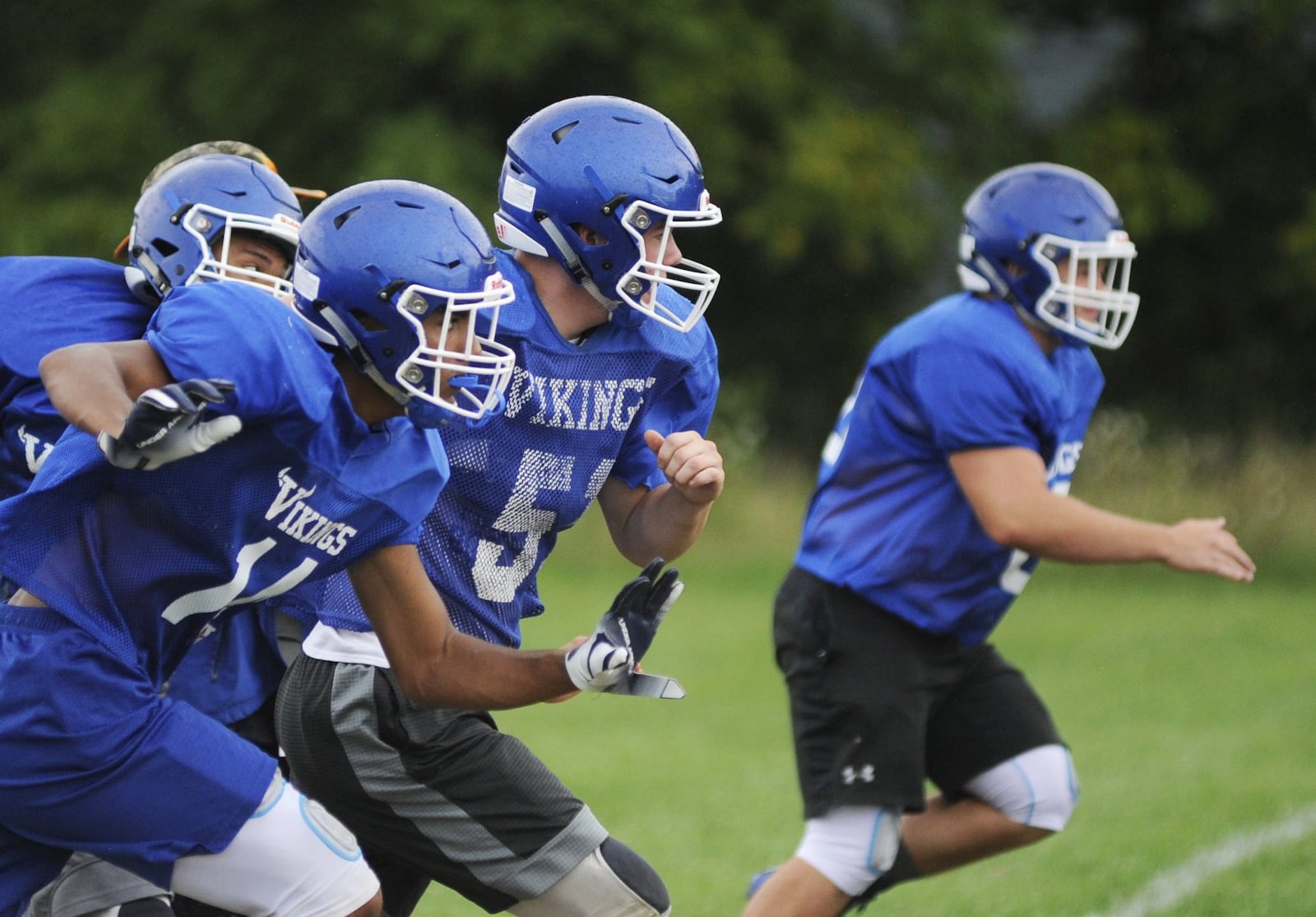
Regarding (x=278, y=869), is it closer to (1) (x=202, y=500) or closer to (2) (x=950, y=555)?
(1) (x=202, y=500)

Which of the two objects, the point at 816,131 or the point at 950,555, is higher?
the point at 950,555

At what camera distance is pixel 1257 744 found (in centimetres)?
735

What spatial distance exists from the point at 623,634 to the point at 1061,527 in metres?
1.41

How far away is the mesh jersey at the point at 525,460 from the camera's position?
3.40 m

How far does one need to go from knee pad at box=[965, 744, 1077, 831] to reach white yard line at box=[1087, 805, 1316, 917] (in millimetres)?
809

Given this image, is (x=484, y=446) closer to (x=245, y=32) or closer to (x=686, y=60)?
(x=686, y=60)

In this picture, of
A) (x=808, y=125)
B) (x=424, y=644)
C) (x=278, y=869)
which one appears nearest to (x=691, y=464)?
(x=424, y=644)

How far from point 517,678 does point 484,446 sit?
1.80ft

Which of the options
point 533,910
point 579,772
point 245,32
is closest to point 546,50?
point 245,32

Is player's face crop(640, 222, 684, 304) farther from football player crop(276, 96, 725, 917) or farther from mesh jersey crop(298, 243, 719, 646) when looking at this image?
mesh jersey crop(298, 243, 719, 646)

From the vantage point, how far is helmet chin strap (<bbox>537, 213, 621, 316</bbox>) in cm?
348

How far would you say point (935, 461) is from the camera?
4273mm

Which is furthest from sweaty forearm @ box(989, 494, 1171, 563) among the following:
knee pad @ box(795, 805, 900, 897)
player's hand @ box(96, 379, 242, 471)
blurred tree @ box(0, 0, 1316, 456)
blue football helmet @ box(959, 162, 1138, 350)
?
blurred tree @ box(0, 0, 1316, 456)

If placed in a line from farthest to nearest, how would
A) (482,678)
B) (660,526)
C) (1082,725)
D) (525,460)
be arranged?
1. (1082,725)
2. (660,526)
3. (525,460)
4. (482,678)
